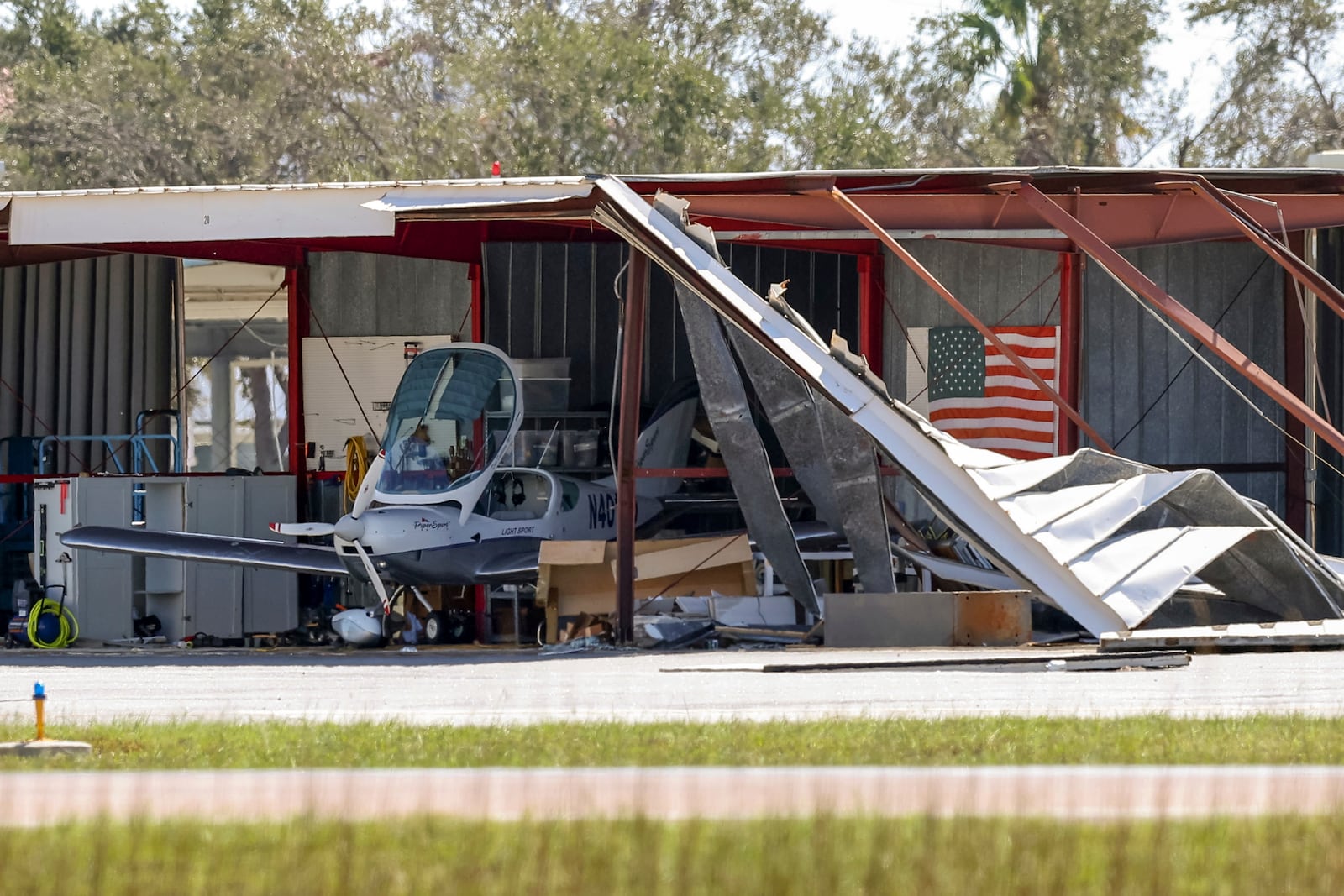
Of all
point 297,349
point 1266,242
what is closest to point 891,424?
point 1266,242

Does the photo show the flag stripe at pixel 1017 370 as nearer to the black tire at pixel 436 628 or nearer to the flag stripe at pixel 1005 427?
the flag stripe at pixel 1005 427

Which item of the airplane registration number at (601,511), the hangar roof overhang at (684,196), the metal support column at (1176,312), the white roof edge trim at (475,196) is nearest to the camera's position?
the metal support column at (1176,312)

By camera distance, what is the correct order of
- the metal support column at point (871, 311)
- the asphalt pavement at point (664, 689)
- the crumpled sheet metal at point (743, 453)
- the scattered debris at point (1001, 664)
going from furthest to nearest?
the metal support column at point (871, 311), the crumpled sheet metal at point (743, 453), the scattered debris at point (1001, 664), the asphalt pavement at point (664, 689)

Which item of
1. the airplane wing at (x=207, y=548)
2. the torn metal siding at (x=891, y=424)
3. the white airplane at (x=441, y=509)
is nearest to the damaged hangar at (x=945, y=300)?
the torn metal siding at (x=891, y=424)

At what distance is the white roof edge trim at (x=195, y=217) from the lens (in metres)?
17.1

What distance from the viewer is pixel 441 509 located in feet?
61.9

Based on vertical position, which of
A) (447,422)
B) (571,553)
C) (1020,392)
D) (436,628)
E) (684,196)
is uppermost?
(684,196)

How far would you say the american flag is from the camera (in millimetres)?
21000

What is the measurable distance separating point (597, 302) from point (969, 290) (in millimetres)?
4489

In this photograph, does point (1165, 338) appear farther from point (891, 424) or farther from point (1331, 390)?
point (891, 424)

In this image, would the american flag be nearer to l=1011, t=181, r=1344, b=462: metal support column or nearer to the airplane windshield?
l=1011, t=181, r=1344, b=462: metal support column

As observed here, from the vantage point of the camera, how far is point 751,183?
1750cm

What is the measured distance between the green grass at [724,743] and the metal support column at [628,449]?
7.05 metres

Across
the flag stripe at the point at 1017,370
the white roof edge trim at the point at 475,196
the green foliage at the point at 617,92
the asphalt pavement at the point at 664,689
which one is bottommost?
the asphalt pavement at the point at 664,689
